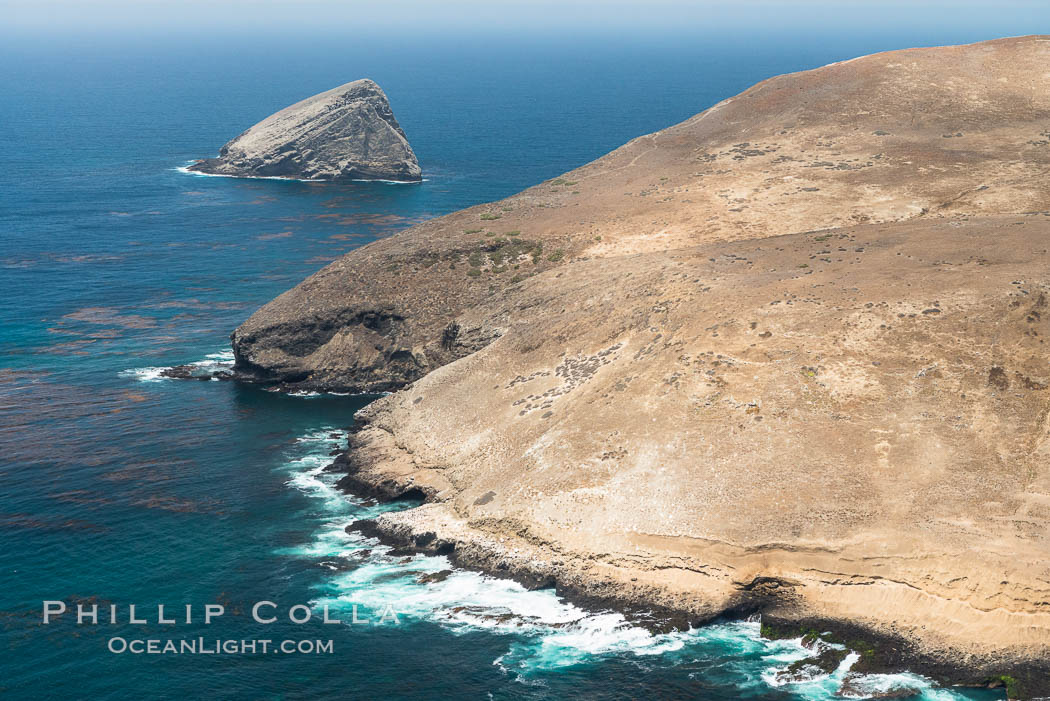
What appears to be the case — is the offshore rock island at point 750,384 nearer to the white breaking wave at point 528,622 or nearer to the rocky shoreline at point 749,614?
the rocky shoreline at point 749,614

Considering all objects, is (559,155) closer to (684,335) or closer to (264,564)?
(684,335)

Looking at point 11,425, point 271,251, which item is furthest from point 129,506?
point 271,251

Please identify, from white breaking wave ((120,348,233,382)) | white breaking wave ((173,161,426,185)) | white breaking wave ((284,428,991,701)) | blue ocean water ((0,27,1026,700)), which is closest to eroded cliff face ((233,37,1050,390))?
white breaking wave ((120,348,233,382))

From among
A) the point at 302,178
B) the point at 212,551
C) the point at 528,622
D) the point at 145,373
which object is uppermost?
the point at 302,178

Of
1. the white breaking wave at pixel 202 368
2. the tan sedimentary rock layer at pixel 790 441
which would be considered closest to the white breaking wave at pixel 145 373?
the white breaking wave at pixel 202 368

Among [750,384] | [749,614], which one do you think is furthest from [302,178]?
[749,614]

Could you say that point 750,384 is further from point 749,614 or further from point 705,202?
point 705,202
